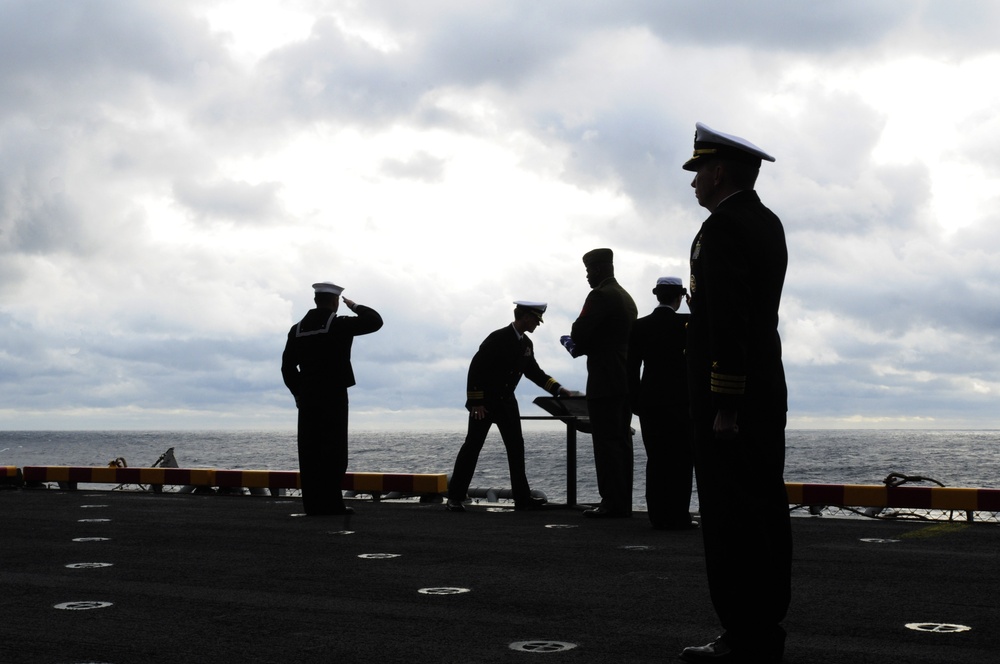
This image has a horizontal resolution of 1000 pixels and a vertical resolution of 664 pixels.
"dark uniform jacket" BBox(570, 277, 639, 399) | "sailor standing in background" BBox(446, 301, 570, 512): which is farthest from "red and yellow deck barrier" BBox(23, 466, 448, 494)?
"dark uniform jacket" BBox(570, 277, 639, 399)

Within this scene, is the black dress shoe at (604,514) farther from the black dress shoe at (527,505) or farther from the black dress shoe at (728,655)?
the black dress shoe at (728,655)

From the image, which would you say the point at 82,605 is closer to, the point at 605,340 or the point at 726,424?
the point at 726,424

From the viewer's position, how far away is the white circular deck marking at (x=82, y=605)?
499cm

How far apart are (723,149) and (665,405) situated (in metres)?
4.59

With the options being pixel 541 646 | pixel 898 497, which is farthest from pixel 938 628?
pixel 898 497

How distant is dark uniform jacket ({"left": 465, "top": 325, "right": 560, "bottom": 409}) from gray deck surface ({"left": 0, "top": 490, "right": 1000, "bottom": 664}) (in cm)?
176

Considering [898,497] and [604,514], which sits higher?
[898,497]

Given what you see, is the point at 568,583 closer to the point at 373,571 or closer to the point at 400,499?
the point at 373,571

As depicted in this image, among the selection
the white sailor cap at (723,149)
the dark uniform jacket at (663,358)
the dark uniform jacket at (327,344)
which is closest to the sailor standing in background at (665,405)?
the dark uniform jacket at (663,358)

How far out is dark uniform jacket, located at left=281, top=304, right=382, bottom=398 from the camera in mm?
9906

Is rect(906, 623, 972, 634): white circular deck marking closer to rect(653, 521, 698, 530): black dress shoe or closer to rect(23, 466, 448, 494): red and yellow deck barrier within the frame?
rect(653, 521, 698, 530): black dress shoe

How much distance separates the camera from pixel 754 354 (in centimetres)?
397

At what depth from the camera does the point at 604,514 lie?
948cm

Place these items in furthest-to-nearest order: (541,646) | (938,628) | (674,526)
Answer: (674,526) < (938,628) < (541,646)
